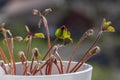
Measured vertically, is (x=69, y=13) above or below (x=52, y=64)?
below

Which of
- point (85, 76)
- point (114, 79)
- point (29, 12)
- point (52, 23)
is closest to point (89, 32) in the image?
point (85, 76)

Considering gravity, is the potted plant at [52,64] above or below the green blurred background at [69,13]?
above

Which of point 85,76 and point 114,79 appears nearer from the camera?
point 85,76

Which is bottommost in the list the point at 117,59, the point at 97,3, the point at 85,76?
the point at 117,59

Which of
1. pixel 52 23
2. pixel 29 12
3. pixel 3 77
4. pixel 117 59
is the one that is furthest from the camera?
Answer: pixel 29 12

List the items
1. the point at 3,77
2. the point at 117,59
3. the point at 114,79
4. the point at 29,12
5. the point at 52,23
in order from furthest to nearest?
1. the point at 29,12
2. the point at 52,23
3. the point at 117,59
4. the point at 114,79
5. the point at 3,77

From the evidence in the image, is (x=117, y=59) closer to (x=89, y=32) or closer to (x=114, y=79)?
(x=114, y=79)

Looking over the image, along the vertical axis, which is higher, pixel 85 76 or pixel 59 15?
pixel 85 76

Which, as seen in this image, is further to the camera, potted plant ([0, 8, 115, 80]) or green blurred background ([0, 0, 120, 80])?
green blurred background ([0, 0, 120, 80])

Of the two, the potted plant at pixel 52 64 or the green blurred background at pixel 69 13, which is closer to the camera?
the potted plant at pixel 52 64

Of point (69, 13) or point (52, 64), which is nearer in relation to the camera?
point (52, 64)

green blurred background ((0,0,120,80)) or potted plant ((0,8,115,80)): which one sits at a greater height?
potted plant ((0,8,115,80))
